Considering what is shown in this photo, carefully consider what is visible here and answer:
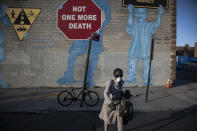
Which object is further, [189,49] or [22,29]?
[189,49]

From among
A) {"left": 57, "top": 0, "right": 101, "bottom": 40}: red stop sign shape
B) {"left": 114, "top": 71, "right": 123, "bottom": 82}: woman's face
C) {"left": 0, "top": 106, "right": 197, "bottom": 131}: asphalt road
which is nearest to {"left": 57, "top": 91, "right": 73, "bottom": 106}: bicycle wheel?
{"left": 0, "top": 106, "right": 197, "bottom": 131}: asphalt road

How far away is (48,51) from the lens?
1007 cm

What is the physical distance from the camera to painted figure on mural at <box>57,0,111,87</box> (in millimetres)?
10117

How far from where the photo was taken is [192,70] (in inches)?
1080

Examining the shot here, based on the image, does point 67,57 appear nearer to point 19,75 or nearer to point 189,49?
point 19,75

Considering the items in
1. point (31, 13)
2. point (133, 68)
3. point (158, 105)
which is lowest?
point (158, 105)

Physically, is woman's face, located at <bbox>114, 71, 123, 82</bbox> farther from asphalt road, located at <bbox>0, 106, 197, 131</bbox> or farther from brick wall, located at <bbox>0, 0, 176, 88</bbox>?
brick wall, located at <bbox>0, 0, 176, 88</bbox>

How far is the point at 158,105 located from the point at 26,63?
9288 mm

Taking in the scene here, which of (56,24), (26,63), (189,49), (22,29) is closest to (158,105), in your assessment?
(56,24)

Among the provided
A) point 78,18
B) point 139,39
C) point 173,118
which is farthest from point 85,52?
point 173,118

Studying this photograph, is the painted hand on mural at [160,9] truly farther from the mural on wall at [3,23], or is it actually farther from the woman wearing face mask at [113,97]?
the mural on wall at [3,23]

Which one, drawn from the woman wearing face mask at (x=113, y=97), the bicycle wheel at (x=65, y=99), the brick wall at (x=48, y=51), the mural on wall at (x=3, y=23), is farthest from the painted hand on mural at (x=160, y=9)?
the mural on wall at (x=3, y=23)

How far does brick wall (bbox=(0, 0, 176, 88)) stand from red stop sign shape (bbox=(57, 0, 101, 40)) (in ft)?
1.77

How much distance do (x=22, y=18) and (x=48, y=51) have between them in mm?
3102
